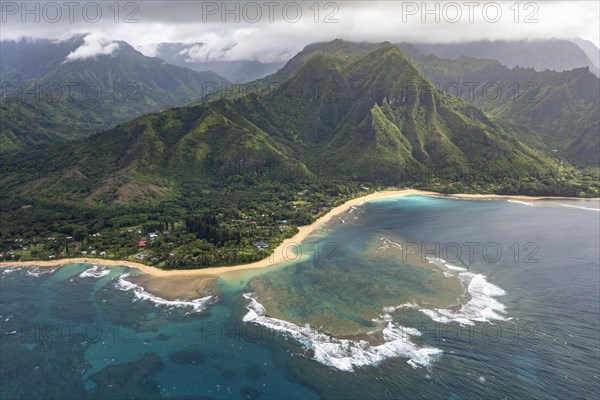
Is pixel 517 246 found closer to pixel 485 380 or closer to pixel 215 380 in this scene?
pixel 485 380

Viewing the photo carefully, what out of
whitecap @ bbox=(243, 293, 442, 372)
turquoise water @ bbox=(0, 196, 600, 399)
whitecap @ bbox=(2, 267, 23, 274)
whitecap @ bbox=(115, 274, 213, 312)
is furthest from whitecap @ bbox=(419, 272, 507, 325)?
whitecap @ bbox=(2, 267, 23, 274)

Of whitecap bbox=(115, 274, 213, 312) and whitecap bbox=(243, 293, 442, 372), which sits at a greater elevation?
whitecap bbox=(115, 274, 213, 312)

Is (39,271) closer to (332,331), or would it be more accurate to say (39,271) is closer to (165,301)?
(165,301)

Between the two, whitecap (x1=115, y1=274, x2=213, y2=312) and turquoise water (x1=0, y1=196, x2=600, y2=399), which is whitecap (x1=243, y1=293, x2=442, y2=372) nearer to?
turquoise water (x1=0, y1=196, x2=600, y2=399)

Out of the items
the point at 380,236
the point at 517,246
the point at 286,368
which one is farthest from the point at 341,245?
the point at 286,368

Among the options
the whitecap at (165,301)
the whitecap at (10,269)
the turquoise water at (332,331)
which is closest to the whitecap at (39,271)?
the turquoise water at (332,331)

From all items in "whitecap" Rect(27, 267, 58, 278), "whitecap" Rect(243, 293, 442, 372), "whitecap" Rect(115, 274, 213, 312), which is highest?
"whitecap" Rect(27, 267, 58, 278)
